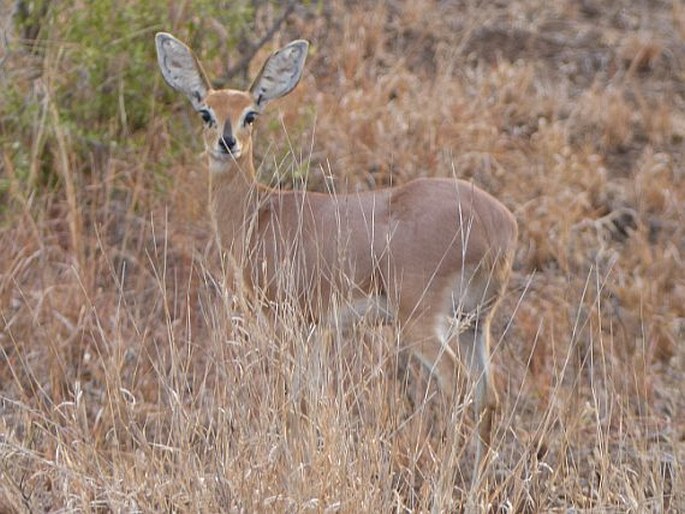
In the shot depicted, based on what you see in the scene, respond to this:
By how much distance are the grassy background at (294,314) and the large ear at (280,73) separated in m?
0.36

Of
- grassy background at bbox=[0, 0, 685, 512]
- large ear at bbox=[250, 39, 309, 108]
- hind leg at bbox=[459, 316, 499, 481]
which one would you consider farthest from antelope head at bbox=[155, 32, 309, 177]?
hind leg at bbox=[459, 316, 499, 481]

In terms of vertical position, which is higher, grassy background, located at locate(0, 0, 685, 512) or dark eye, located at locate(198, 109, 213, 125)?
dark eye, located at locate(198, 109, 213, 125)

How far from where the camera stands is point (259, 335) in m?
4.15

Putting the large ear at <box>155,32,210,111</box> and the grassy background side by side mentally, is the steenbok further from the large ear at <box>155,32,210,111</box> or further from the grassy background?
the grassy background

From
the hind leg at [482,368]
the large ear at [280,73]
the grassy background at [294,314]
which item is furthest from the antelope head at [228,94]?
the hind leg at [482,368]

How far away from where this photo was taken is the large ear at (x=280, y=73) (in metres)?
5.55

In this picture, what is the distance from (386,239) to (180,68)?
3.30ft

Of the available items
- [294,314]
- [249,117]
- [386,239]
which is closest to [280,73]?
[249,117]

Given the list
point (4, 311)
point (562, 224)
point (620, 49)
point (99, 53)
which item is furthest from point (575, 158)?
point (4, 311)

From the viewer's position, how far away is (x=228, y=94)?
5520 millimetres

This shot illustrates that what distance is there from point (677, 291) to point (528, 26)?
8.76 feet

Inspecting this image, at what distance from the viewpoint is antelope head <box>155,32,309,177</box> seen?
17.9ft

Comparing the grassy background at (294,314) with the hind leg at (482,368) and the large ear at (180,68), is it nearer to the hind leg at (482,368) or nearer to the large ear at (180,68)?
the hind leg at (482,368)

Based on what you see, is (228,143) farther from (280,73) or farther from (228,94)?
(280,73)
